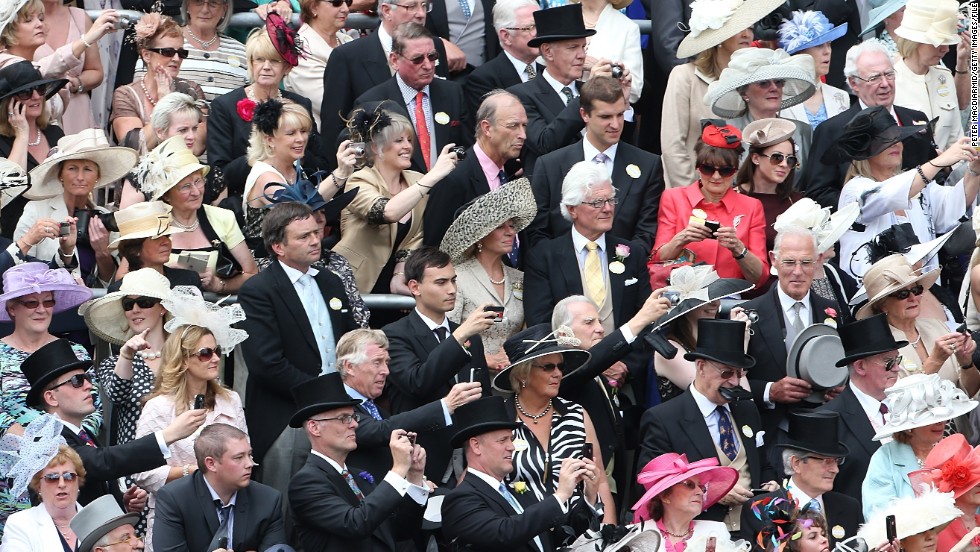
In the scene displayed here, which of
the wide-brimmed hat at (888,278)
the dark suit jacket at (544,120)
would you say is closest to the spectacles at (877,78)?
the wide-brimmed hat at (888,278)

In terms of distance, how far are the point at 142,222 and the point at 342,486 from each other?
2161 millimetres

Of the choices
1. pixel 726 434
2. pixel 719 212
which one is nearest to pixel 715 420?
pixel 726 434

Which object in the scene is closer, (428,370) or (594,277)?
(428,370)

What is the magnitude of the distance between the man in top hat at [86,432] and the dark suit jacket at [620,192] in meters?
2.95

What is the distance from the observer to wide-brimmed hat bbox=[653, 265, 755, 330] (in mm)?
11180

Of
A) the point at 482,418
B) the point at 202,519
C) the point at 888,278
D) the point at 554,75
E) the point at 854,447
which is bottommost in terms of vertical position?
the point at 854,447

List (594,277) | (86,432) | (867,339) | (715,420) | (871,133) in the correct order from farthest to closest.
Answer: (871,133) → (594,277) → (867,339) → (715,420) → (86,432)

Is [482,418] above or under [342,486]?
above

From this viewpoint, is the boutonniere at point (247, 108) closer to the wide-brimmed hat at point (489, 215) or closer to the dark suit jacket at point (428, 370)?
the wide-brimmed hat at point (489, 215)

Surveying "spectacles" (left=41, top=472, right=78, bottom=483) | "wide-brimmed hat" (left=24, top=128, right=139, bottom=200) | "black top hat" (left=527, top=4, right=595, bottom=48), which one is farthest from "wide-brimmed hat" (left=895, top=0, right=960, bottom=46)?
"spectacles" (left=41, top=472, right=78, bottom=483)

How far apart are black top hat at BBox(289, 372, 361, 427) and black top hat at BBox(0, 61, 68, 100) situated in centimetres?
302

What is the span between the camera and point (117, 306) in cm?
1091

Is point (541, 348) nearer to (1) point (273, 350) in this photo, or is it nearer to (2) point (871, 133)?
(1) point (273, 350)

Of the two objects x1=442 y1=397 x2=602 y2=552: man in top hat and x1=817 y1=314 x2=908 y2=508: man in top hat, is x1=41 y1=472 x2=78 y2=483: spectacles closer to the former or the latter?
x1=442 y1=397 x2=602 y2=552: man in top hat
